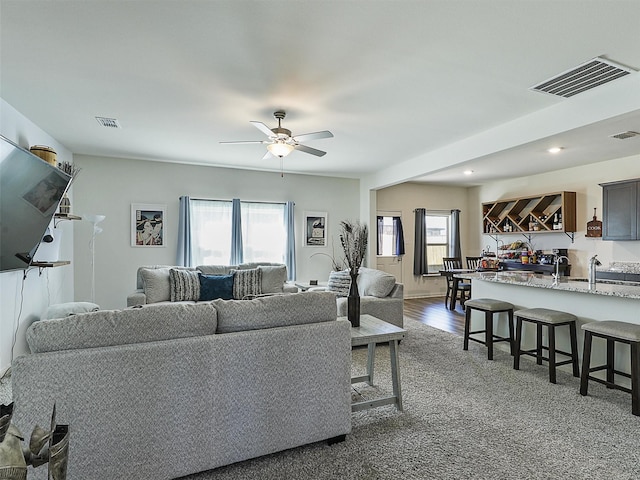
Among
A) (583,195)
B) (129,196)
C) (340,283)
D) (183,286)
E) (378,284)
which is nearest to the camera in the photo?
(378,284)

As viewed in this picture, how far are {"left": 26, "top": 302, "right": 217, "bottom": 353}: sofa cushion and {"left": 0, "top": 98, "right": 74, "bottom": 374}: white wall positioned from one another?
2428 millimetres

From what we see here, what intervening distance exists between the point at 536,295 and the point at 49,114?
A: 224 inches

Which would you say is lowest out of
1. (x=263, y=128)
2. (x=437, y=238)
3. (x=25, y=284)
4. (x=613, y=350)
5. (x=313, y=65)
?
(x=613, y=350)

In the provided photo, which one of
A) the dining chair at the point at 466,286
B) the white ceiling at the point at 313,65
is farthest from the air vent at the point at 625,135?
the dining chair at the point at 466,286

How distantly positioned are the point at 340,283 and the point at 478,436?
10.1 feet

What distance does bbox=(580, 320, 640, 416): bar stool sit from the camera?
2648mm

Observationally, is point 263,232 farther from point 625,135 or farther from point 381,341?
point 625,135

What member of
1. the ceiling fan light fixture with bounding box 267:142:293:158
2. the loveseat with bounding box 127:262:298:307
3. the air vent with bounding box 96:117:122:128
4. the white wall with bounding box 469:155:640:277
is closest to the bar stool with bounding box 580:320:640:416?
the ceiling fan light fixture with bounding box 267:142:293:158

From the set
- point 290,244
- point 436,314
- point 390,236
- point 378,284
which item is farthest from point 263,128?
point 390,236

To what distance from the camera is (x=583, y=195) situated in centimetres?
611

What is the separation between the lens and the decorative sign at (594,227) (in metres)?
5.78

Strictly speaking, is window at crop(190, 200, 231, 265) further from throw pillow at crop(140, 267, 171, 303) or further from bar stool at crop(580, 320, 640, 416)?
bar stool at crop(580, 320, 640, 416)

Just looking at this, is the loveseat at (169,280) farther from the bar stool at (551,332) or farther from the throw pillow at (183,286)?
the bar stool at (551,332)

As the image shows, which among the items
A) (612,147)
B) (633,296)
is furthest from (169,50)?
(612,147)
